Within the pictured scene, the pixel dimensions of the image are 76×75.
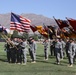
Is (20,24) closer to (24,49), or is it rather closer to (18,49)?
(18,49)

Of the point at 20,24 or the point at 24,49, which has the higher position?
the point at 20,24

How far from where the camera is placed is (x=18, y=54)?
2398 cm

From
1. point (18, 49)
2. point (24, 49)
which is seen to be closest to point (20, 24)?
point (18, 49)

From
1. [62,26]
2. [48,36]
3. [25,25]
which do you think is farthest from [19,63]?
[48,36]

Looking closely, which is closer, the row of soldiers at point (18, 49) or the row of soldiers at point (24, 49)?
the row of soldiers at point (24, 49)

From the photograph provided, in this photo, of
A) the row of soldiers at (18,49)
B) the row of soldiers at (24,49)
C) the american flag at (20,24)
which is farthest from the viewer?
the american flag at (20,24)

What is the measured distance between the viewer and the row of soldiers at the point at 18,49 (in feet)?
75.8

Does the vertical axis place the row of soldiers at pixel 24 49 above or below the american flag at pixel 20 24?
below

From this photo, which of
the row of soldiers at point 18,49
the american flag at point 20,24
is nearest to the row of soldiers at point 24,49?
the row of soldiers at point 18,49

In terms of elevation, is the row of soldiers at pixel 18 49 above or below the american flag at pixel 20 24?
below

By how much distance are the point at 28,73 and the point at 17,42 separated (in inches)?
241

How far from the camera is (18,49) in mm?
23750

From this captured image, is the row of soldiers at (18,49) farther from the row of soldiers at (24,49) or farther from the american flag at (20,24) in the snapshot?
the american flag at (20,24)

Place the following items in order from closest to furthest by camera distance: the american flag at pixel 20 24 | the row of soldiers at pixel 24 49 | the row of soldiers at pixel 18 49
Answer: the row of soldiers at pixel 24 49 < the row of soldiers at pixel 18 49 < the american flag at pixel 20 24
